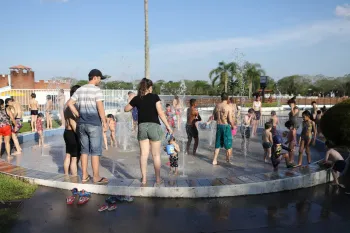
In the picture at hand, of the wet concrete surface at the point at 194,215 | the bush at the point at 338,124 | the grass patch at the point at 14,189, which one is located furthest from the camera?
the bush at the point at 338,124

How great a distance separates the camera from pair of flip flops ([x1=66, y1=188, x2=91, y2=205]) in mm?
4688

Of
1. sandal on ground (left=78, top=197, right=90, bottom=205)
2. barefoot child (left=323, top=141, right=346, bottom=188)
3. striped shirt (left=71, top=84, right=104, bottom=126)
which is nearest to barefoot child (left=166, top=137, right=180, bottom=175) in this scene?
striped shirt (left=71, top=84, right=104, bottom=126)

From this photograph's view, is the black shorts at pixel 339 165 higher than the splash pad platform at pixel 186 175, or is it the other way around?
the black shorts at pixel 339 165

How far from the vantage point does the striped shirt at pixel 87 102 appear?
16.5 ft

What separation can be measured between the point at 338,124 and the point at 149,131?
523cm

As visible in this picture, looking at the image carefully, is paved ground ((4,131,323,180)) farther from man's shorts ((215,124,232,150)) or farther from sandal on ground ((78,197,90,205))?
sandal on ground ((78,197,90,205))

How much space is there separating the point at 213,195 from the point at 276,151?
1.99 m

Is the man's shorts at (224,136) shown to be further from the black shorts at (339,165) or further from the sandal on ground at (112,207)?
the sandal on ground at (112,207)

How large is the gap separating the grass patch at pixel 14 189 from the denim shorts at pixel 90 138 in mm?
1152

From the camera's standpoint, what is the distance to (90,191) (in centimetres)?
518

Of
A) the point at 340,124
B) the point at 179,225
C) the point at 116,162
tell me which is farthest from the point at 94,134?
the point at 340,124

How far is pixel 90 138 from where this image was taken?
508cm

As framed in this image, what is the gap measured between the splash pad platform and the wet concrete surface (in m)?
0.16

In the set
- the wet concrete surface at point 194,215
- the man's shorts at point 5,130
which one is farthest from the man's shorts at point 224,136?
the man's shorts at point 5,130
